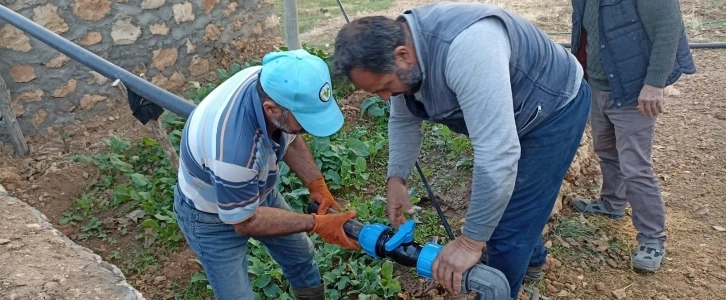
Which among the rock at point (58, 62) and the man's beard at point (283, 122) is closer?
the man's beard at point (283, 122)

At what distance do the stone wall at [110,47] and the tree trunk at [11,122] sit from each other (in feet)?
0.39

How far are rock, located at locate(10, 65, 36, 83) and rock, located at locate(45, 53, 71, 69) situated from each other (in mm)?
116

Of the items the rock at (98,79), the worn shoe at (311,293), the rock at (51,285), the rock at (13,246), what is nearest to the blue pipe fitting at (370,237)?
the worn shoe at (311,293)

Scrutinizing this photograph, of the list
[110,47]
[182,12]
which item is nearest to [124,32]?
[110,47]

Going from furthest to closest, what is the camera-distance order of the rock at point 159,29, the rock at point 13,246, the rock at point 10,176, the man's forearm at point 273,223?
the rock at point 159,29 → the rock at point 10,176 → the rock at point 13,246 → the man's forearm at point 273,223

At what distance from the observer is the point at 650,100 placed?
2666 mm

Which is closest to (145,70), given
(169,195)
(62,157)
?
(62,157)

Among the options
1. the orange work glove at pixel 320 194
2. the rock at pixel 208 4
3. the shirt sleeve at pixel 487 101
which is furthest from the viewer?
the rock at pixel 208 4

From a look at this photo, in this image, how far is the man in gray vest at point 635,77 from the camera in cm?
260

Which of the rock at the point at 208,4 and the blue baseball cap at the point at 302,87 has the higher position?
the blue baseball cap at the point at 302,87

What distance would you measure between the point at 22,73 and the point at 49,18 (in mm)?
438

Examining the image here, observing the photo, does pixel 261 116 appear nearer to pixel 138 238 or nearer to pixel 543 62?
pixel 543 62

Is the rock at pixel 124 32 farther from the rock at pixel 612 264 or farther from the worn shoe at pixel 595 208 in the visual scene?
the rock at pixel 612 264

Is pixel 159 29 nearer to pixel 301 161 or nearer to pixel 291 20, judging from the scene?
pixel 291 20
